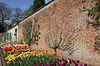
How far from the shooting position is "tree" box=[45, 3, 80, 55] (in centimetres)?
385

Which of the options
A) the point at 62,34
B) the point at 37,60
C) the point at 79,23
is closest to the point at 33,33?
the point at 62,34

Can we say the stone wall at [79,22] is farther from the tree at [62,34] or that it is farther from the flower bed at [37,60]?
the flower bed at [37,60]

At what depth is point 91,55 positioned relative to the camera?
123 inches

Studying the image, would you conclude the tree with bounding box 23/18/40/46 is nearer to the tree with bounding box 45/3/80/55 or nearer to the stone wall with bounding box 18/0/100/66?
the tree with bounding box 45/3/80/55

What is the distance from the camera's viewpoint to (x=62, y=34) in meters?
4.36

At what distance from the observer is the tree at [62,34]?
3.85m

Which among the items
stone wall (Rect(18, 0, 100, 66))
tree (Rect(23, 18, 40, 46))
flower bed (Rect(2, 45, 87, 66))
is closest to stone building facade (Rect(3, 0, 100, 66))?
stone wall (Rect(18, 0, 100, 66))

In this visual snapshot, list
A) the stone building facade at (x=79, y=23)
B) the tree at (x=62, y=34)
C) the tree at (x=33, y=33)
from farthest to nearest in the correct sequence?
the tree at (x=33, y=33) → the tree at (x=62, y=34) → the stone building facade at (x=79, y=23)

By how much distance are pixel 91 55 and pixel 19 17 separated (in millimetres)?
29747

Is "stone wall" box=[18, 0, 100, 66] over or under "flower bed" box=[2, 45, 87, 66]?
over

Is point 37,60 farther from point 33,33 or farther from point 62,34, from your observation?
point 33,33

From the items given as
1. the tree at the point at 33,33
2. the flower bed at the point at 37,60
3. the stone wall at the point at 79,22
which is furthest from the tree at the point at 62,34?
the tree at the point at 33,33

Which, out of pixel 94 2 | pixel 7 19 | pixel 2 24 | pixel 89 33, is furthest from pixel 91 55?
pixel 2 24

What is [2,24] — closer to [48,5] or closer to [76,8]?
[48,5]
